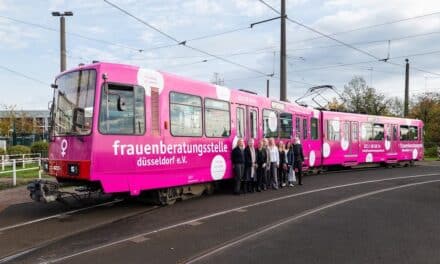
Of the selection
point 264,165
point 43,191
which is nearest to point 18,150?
point 264,165

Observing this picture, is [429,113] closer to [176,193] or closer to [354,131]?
[354,131]

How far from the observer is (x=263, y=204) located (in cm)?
1185

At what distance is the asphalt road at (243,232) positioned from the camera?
6984 mm

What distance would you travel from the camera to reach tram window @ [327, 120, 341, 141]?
22.3m

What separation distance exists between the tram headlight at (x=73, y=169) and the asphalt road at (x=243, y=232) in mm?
982

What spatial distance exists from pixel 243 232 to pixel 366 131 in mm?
18361

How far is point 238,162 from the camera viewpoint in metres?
13.9

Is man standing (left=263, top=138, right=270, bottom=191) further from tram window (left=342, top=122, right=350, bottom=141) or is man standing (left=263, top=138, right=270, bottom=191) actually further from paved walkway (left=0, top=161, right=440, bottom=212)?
tram window (left=342, top=122, right=350, bottom=141)

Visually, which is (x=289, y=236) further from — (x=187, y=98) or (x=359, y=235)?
(x=187, y=98)

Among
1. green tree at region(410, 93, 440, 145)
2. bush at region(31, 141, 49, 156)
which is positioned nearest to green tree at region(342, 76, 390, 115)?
green tree at region(410, 93, 440, 145)

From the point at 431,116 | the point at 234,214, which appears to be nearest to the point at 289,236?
the point at 234,214

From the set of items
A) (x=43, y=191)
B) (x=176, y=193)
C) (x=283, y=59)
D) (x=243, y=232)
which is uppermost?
(x=283, y=59)

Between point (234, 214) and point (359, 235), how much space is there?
3028 mm

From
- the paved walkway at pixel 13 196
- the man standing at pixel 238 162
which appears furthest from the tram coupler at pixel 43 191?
the man standing at pixel 238 162
